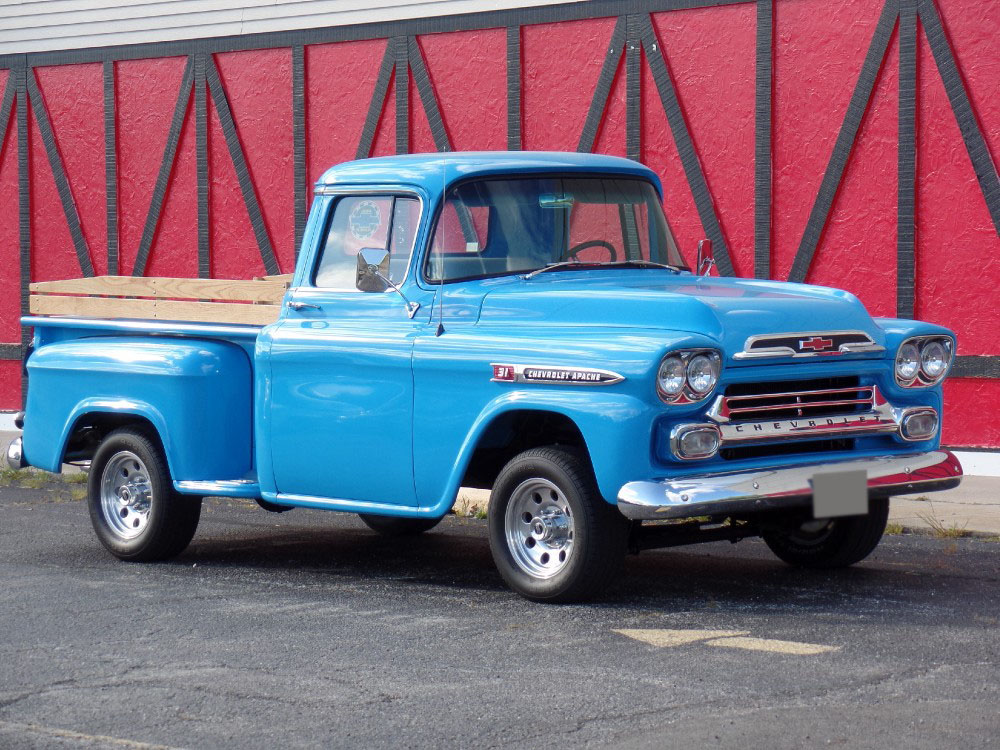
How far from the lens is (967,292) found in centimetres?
1216

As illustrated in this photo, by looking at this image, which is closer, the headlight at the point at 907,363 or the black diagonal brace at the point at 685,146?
the headlight at the point at 907,363

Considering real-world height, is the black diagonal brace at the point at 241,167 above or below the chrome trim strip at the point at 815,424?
above

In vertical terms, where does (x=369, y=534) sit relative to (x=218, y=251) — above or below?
below

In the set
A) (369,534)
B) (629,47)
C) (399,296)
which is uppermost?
(629,47)

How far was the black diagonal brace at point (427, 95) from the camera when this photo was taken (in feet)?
48.5

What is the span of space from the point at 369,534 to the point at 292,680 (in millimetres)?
4010

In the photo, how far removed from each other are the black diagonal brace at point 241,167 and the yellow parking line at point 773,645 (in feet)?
33.8

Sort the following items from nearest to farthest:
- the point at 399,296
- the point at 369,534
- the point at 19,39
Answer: the point at 399,296, the point at 369,534, the point at 19,39

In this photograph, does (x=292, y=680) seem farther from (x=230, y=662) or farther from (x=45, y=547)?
(x=45, y=547)

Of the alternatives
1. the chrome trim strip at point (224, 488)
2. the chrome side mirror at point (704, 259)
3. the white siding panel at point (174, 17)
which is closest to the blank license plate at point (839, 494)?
the chrome side mirror at point (704, 259)

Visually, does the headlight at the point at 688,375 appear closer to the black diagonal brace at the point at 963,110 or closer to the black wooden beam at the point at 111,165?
the black diagonal brace at the point at 963,110

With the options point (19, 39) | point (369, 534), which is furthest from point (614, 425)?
point (19, 39)

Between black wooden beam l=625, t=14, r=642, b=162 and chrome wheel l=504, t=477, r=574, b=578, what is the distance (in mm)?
7087

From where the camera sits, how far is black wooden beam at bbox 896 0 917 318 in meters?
12.2
